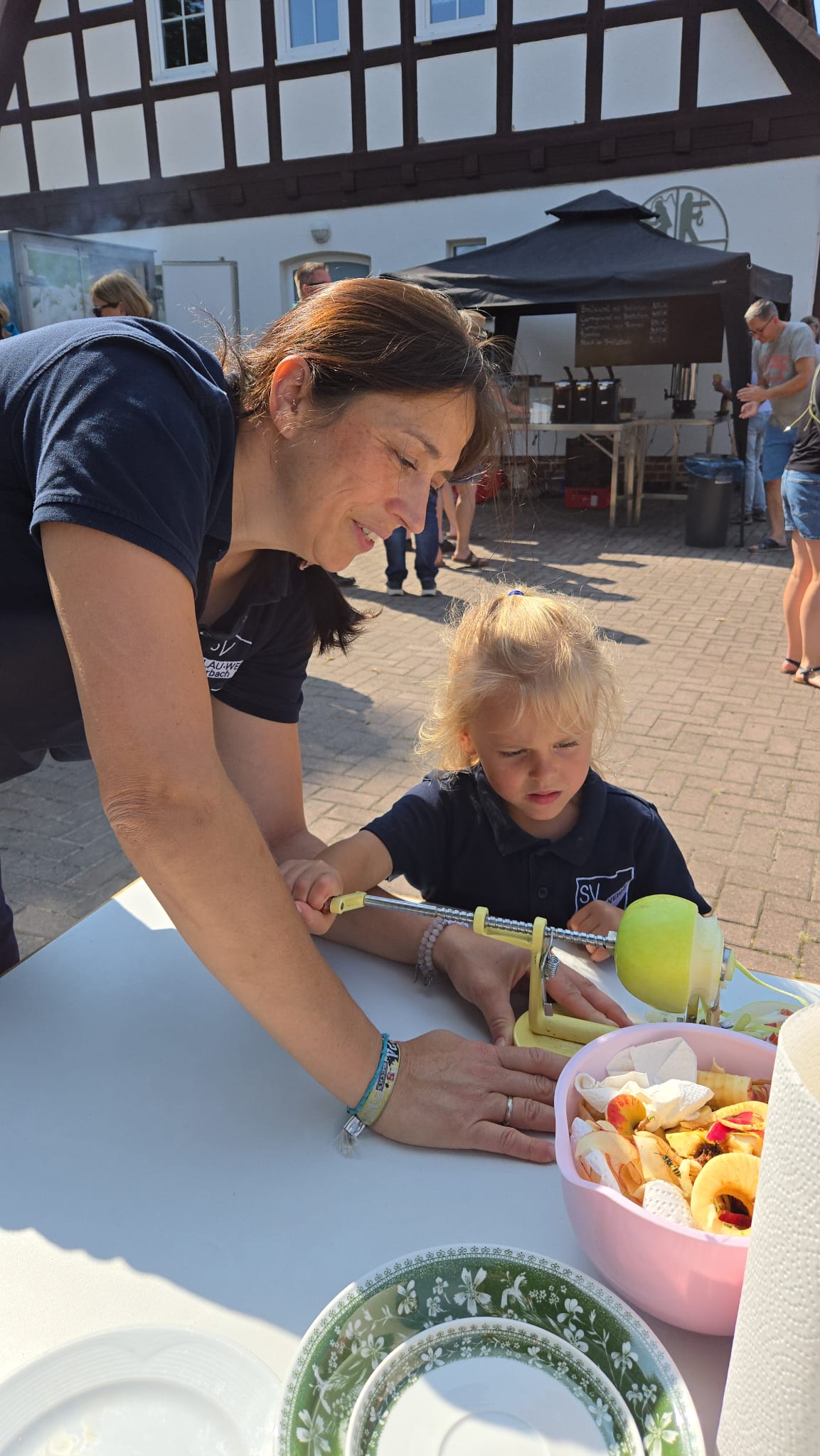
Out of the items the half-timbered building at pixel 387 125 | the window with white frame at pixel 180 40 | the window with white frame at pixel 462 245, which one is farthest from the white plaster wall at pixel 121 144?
the window with white frame at pixel 462 245

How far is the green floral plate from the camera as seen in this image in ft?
2.37

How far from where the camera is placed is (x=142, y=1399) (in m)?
0.77

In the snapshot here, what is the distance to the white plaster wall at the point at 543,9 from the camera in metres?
10.9

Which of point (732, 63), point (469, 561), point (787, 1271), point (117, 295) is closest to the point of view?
point (787, 1271)

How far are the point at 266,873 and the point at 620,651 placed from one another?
16.0 ft

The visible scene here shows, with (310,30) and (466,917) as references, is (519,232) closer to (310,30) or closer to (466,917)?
(310,30)

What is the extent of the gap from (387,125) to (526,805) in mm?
12939

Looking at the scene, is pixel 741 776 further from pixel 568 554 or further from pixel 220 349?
pixel 568 554

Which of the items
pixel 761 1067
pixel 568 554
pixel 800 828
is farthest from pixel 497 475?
pixel 568 554

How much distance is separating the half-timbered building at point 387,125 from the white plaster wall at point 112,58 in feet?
0.11

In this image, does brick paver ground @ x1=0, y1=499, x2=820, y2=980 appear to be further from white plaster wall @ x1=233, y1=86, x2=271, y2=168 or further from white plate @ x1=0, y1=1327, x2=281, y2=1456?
white plaster wall @ x1=233, y1=86, x2=271, y2=168

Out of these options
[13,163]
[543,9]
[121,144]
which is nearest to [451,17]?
[543,9]

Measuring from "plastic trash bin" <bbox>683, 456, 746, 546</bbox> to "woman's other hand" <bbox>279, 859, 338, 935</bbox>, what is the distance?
7.71 meters

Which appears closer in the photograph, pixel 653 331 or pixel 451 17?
pixel 653 331
